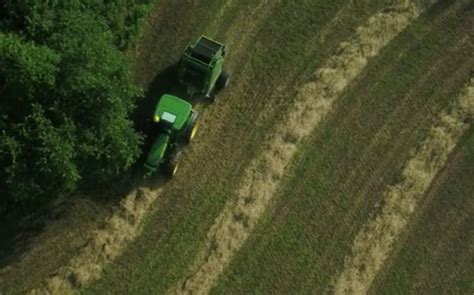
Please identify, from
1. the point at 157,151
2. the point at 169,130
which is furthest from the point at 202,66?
the point at 157,151

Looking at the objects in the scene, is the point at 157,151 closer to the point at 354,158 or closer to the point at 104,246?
the point at 104,246

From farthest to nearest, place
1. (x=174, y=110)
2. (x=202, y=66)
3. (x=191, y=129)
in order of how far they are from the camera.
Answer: (x=191, y=129)
(x=202, y=66)
(x=174, y=110)

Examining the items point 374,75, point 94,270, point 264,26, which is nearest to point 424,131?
point 374,75

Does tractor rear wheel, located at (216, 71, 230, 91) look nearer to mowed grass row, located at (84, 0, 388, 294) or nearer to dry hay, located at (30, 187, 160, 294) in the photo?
mowed grass row, located at (84, 0, 388, 294)

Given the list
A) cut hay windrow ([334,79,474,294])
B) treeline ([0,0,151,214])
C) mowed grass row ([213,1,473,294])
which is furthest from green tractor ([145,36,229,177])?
cut hay windrow ([334,79,474,294])

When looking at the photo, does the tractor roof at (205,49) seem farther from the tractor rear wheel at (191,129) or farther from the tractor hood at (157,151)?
the tractor hood at (157,151)

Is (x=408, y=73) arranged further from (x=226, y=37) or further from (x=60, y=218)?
(x=60, y=218)

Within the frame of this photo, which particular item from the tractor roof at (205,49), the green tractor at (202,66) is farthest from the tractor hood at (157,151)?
the tractor roof at (205,49)
